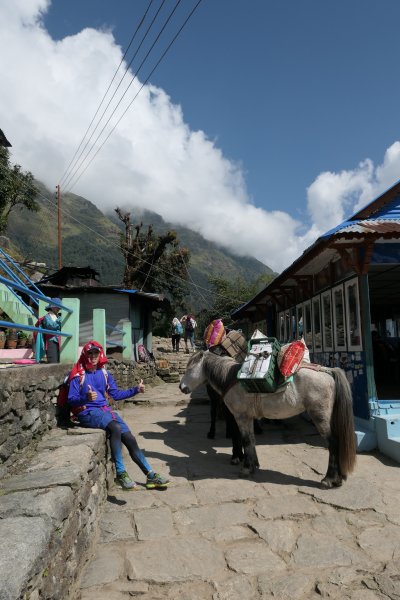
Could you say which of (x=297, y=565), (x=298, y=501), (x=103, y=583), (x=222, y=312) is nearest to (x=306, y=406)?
(x=298, y=501)

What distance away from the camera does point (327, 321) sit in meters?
8.02

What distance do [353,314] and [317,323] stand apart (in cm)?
214

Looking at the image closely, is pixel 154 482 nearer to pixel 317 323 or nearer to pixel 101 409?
pixel 101 409

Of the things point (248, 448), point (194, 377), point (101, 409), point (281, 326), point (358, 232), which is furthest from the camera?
point (281, 326)

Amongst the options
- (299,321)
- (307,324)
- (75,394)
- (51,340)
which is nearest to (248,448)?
(75,394)

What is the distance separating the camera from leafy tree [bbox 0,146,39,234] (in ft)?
75.6

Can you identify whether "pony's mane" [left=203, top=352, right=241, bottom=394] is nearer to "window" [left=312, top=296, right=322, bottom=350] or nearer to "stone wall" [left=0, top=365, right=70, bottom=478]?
"stone wall" [left=0, top=365, right=70, bottom=478]

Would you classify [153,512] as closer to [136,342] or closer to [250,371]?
[250,371]

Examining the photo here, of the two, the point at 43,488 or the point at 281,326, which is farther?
the point at 281,326

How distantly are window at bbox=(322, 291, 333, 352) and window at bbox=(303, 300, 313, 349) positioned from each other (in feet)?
3.48

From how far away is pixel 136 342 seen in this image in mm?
17516

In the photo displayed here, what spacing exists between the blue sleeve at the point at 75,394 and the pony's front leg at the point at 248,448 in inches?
81.7

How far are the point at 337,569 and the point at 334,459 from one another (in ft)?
5.56

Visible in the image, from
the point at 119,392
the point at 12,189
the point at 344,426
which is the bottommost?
the point at 344,426
